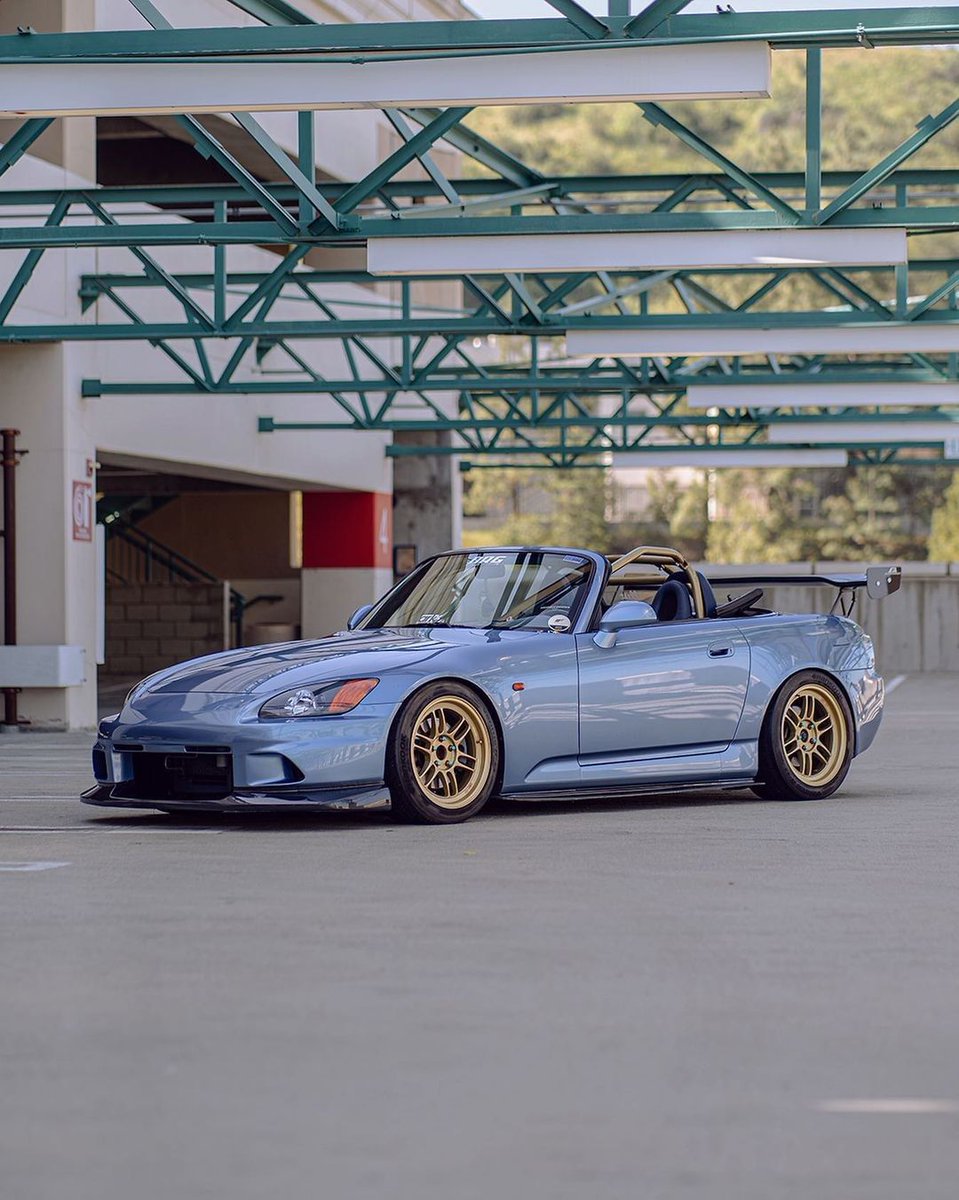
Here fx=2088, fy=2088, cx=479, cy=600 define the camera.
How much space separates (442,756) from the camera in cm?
962

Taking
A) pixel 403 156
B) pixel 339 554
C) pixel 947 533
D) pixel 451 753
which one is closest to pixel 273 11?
pixel 403 156

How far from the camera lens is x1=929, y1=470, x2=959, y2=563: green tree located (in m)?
60.4

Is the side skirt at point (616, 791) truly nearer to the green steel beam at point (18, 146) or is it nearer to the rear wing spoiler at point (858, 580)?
the rear wing spoiler at point (858, 580)

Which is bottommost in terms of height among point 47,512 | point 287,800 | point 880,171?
point 287,800

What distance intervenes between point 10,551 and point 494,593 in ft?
34.9

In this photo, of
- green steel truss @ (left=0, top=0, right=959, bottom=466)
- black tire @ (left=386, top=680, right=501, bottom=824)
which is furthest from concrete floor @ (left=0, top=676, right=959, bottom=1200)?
green steel truss @ (left=0, top=0, right=959, bottom=466)

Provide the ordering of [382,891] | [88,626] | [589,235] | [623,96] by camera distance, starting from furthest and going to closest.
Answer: [88,626] → [589,235] → [623,96] → [382,891]

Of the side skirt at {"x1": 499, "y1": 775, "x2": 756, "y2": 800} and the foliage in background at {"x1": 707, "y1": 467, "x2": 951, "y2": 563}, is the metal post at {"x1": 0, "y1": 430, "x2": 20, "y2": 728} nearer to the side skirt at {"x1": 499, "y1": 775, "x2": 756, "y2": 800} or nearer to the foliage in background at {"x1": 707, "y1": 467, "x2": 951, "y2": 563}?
the side skirt at {"x1": 499, "y1": 775, "x2": 756, "y2": 800}

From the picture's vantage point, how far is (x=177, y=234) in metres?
15.1

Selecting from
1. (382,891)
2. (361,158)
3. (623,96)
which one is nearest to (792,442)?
(361,158)

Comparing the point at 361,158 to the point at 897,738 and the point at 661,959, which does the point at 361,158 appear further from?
the point at 661,959

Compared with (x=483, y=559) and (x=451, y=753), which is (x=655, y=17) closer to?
(x=483, y=559)

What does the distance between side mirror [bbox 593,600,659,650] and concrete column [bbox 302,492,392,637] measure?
21.9 m

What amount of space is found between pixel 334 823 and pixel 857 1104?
559cm
